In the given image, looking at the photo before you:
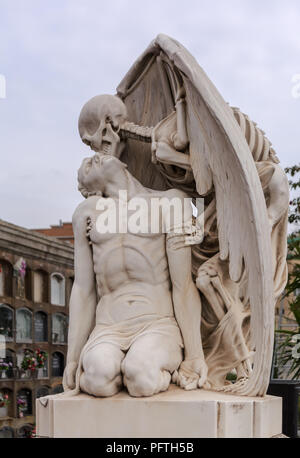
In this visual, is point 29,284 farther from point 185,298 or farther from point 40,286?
point 185,298

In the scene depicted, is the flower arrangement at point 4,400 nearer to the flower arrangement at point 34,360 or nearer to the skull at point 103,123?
the flower arrangement at point 34,360

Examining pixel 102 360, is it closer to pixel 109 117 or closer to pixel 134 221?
pixel 134 221

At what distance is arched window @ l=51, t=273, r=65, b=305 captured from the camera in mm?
19672

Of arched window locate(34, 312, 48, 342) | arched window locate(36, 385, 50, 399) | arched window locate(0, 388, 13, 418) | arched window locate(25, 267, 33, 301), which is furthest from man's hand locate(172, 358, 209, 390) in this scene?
arched window locate(36, 385, 50, 399)

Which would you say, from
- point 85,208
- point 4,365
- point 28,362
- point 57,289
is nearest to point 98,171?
A: point 85,208

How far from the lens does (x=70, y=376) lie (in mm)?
3738

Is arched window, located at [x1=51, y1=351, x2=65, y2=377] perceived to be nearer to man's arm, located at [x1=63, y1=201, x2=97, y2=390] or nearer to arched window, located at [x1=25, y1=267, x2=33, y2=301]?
arched window, located at [x1=25, y1=267, x2=33, y2=301]

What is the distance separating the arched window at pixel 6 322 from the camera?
649 inches

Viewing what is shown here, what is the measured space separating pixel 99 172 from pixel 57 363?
52.7 ft

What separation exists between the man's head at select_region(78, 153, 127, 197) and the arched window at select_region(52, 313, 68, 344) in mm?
15379

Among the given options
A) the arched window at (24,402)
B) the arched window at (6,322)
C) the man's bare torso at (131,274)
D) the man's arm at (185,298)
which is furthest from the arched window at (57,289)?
the man's arm at (185,298)
